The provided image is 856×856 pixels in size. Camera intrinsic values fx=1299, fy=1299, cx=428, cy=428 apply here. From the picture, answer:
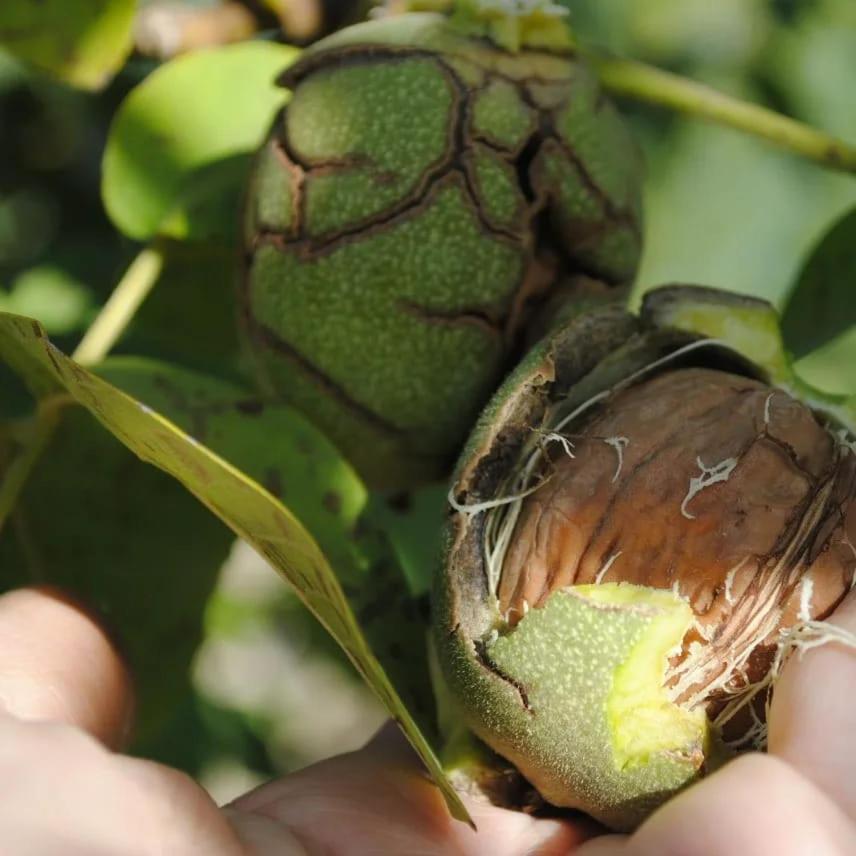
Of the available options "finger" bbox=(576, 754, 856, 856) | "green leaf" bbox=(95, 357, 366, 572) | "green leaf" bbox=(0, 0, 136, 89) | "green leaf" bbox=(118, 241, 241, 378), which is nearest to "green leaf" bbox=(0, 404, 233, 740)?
"green leaf" bbox=(95, 357, 366, 572)

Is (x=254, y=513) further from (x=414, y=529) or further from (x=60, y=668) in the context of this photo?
(x=414, y=529)

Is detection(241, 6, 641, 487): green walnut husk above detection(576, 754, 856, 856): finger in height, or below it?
above

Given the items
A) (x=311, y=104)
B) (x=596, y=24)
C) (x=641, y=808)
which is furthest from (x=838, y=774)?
(x=596, y=24)

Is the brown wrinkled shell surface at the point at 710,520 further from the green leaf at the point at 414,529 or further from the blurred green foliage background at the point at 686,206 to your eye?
the blurred green foliage background at the point at 686,206

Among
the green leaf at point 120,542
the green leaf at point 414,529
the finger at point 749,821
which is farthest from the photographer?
the green leaf at point 414,529

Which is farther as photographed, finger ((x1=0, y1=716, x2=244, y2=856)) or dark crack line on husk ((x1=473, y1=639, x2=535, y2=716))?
dark crack line on husk ((x1=473, y1=639, x2=535, y2=716))

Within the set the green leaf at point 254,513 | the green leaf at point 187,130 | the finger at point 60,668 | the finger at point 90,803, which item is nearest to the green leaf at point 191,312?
the green leaf at point 187,130

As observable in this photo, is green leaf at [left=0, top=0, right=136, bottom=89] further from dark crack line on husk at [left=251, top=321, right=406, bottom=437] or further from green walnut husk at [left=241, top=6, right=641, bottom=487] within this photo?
dark crack line on husk at [left=251, top=321, right=406, bottom=437]
